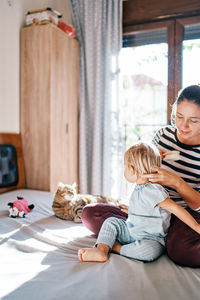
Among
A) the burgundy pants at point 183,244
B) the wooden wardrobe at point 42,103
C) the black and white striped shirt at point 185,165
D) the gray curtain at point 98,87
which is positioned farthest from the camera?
the gray curtain at point 98,87

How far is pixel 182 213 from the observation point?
1.08 metres

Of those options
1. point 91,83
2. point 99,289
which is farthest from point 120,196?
point 99,289

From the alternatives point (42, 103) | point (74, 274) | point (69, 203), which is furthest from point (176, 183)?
point (42, 103)

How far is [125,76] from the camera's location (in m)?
3.22

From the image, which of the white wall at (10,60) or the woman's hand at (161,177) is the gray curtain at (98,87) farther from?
the woman's hand at (161,177)

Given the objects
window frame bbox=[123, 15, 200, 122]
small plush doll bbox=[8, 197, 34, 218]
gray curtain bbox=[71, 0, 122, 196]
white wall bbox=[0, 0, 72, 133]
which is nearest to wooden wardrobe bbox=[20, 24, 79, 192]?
white wall bbox=[0, 0, 72, 133]

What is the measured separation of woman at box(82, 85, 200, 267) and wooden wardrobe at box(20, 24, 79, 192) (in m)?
Answer: 1.36

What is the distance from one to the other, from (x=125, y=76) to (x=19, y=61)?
46.5 inches

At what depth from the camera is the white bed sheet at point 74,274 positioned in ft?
2.81

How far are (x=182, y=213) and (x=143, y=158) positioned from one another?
266 millimetres

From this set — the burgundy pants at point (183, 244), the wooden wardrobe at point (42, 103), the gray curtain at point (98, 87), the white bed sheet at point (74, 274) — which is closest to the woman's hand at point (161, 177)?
the burgundy pants at point (183, 244)

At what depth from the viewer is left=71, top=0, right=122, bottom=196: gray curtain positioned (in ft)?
10.1

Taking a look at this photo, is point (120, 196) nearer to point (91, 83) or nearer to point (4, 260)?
point (91, 83)

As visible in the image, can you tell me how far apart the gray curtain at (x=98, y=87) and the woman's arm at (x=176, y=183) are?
1.92 m
